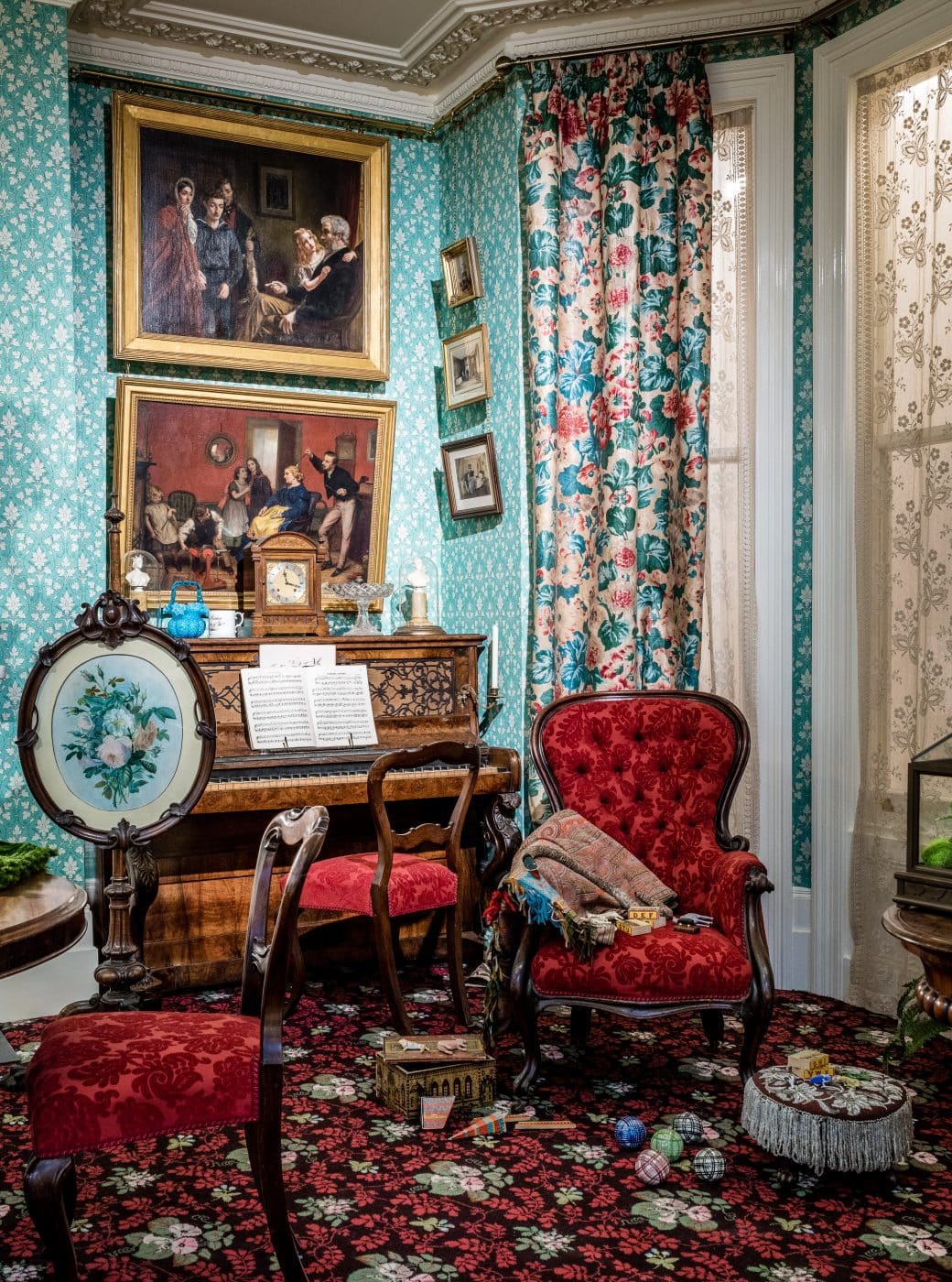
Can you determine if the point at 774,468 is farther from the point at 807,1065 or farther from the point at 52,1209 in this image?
the point at 52,1209

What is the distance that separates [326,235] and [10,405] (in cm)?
165

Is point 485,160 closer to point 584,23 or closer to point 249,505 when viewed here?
point 584,23

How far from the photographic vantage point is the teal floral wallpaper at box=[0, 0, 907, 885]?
429cm

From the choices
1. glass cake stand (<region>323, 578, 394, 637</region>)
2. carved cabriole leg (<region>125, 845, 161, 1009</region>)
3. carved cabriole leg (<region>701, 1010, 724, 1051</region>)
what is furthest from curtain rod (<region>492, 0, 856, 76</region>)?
carved cabriole leg (<region>701, 1010, 724, 1051</region>)

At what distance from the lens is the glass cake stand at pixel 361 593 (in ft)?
16.8

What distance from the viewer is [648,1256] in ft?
8.23

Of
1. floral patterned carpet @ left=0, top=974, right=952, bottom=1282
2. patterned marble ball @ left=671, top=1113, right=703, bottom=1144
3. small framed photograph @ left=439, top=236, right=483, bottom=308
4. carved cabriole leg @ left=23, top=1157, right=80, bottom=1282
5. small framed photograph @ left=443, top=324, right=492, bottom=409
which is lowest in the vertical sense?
floral patterned carpet @ left=0, top=974, right=952, bottom=1282

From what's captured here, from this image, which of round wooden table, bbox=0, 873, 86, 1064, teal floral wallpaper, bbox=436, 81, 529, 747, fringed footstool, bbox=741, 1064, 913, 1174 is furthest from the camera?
teal floral wallpaper, bbox=436, 81, 529, 747

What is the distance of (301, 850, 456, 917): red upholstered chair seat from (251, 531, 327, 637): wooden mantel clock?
1.14 m

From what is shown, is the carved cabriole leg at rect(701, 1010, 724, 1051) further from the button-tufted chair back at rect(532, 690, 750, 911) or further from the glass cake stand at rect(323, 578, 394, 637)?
the glass cake stand at rect(323, 578, 394, 637)

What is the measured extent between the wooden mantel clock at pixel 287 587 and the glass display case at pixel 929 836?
2.69 metres

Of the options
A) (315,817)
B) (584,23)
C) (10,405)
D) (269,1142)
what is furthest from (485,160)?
(269,1142)

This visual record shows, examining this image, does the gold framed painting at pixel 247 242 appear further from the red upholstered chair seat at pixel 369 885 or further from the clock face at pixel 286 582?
the red upholstered chair seat at pixel 369 885

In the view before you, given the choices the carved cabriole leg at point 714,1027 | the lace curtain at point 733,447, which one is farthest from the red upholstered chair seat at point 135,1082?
the lace curtain at point 733,447
